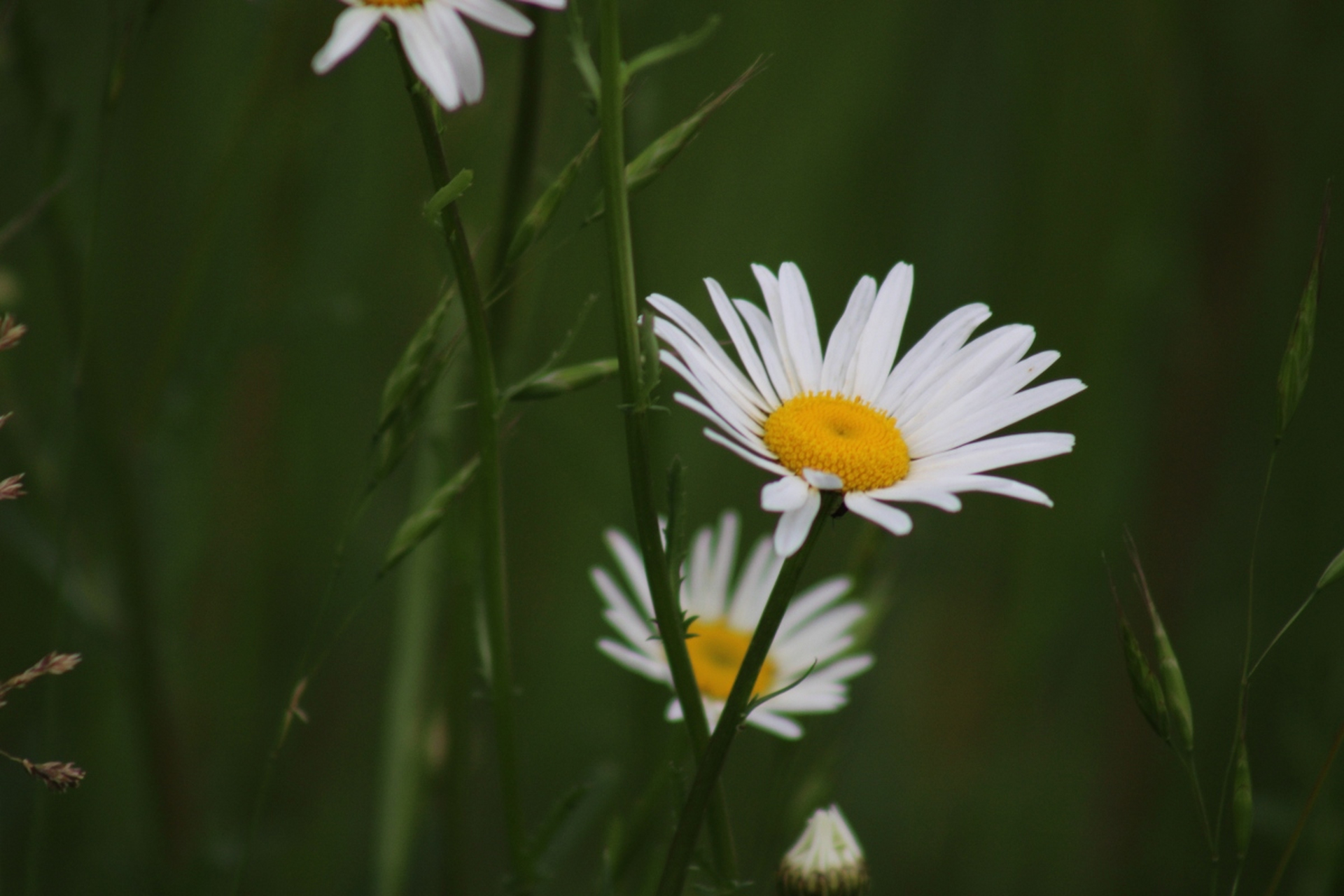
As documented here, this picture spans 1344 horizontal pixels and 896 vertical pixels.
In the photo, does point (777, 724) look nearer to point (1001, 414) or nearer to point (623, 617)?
point (623, 617)

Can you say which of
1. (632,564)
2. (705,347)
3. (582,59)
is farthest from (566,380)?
(632,564)

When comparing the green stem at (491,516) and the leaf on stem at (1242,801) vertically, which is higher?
the green stem at (491,516)

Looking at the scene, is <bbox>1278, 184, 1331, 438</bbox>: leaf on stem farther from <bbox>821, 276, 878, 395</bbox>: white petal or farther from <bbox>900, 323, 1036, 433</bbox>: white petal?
<bbox>821, 276, 878, 395</bbox>: white petal

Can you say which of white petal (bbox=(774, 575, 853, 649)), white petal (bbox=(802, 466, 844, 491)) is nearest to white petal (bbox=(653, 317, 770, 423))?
white petal (bbox=(802, 466, 844, 491))

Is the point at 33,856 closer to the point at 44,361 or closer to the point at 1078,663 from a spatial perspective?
the point at 44,361

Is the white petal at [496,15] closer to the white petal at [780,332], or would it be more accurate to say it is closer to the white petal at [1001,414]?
the white petal at [780,332]

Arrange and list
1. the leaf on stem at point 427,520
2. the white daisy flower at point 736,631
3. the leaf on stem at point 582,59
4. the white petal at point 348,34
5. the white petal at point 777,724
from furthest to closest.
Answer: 1. the white daisy flower at point 736,631
2. the white petal at point 777,724
3. the leaf on stem at point 427,520
4. the leaf on stem at point 582,59
5. the white petal at point 348,34

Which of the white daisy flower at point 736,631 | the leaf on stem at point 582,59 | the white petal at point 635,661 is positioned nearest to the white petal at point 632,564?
the white daisy flower at point 736,631
